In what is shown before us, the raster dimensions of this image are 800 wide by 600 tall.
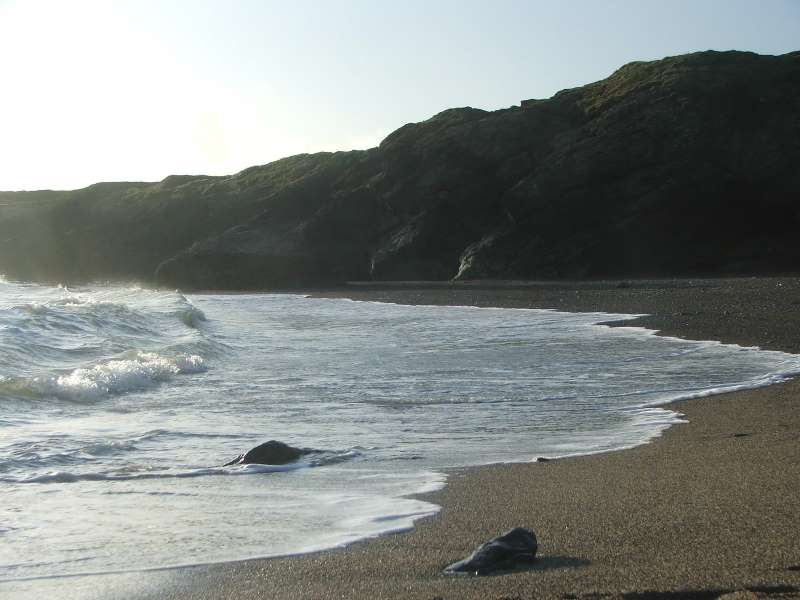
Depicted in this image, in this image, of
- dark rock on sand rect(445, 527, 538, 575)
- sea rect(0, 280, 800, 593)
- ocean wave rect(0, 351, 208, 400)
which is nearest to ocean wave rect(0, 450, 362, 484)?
sea rect(0, 280, 800, 593)

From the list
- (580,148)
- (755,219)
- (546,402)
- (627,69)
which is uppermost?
(627,69)

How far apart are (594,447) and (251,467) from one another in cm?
248

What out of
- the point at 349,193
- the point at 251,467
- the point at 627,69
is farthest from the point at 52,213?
the point at 251,467

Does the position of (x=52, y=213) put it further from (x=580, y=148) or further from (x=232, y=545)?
(x=232, y=545)

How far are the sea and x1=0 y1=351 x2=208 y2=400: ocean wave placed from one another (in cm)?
3

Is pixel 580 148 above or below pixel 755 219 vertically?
above

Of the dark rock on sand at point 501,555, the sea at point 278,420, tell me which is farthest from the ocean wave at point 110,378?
the dark rock on sand at point 501,555

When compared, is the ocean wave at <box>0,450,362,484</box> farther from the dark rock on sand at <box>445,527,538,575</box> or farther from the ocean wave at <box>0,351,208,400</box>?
the ocean wave at <box>0,351,208,400</box>

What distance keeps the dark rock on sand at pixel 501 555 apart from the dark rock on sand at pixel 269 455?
2.83m

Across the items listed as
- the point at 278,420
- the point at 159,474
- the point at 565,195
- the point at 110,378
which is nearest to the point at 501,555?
the point at 159,474

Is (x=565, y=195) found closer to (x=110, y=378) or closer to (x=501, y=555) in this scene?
(x=110, y=378)

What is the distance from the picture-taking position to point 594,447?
23.3 ft

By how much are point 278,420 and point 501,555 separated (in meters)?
5.08

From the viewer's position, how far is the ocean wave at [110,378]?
10.1 metres
